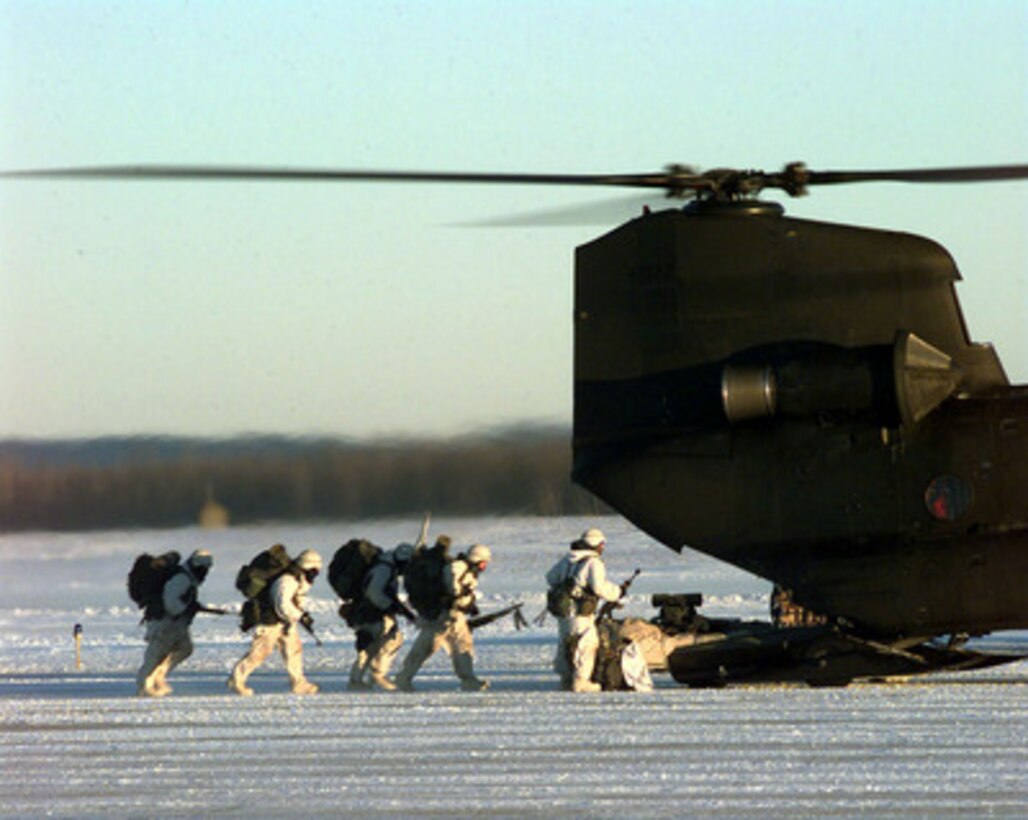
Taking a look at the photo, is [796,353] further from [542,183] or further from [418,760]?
[418,760]

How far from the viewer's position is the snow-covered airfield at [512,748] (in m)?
11.9

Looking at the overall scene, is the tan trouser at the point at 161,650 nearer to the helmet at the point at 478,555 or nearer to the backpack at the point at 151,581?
the backpack at the point at 151,581

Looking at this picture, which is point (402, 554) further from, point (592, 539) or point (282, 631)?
point (592, 539)

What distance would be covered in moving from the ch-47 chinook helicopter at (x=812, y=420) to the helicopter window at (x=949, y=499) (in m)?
0.01

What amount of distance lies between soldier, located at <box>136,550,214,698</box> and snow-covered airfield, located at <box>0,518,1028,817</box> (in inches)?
9.6

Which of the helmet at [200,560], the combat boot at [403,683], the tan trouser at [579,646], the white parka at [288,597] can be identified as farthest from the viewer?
the helmet at [200,560]

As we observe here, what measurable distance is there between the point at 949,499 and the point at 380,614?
6.30 m

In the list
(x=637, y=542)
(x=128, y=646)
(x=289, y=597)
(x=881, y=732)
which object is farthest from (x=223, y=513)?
(x=637, y=542)

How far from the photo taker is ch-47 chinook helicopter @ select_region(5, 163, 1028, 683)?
55.4 feet

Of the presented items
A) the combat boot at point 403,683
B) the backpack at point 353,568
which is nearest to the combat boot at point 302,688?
the combat boot at point 403,683

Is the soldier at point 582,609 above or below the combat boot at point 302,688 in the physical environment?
above

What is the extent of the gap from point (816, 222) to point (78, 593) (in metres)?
23.5

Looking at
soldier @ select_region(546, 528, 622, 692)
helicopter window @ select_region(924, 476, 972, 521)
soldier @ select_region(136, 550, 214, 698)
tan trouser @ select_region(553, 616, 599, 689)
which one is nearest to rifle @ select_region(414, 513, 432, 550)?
soldier @ select_region(136, 550, 214, 698)

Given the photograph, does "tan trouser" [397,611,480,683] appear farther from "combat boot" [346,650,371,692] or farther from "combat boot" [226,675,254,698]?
"combat boot" [226,675,254,698]
